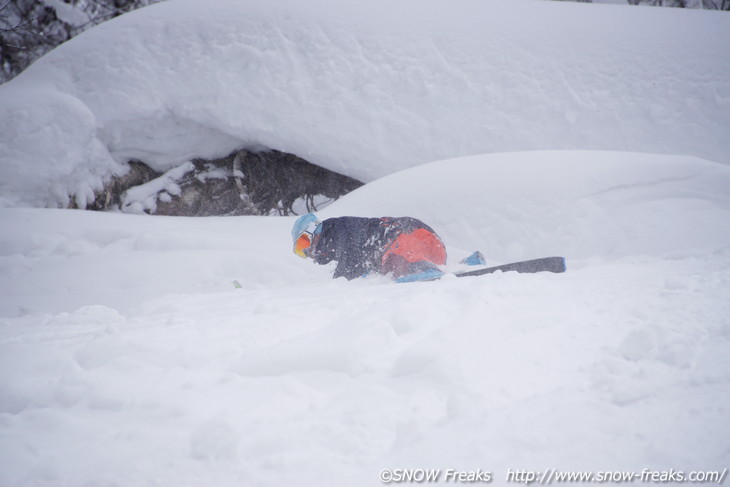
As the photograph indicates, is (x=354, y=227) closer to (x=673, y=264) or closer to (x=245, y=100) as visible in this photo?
(x=673, y=264)

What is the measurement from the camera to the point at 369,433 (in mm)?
869

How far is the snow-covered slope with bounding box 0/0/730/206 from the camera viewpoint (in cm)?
518

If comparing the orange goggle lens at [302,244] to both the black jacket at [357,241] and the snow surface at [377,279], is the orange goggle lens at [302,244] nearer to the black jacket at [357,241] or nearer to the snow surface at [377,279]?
the black jacket at [357,241]

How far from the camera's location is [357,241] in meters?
3.20

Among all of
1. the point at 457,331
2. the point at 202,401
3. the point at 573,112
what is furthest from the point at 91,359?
the point at 573,112

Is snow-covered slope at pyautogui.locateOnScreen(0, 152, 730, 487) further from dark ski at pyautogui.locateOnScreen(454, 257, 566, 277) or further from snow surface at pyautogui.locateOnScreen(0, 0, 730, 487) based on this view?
dark ski at pyautogui.locateOnScreen(454, 257, 566, 277)

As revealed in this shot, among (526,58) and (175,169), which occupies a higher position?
(526,58)

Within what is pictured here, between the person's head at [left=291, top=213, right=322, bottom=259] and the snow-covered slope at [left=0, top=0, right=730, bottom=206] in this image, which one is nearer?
the person's head at [left=291, top=213, right=322, bottom=259]

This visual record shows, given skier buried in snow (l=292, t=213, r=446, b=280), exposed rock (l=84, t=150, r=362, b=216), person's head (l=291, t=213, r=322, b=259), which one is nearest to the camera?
skier buried in snow (l=292, t=213, r=446, b=280)

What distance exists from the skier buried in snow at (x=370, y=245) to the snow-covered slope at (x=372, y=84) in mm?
2589

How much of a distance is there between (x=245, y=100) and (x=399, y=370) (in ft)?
17.8

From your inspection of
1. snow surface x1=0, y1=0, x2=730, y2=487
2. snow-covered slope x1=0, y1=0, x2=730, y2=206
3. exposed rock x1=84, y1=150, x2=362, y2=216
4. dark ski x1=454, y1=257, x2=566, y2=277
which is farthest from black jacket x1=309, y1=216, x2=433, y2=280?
exposed rock x1=84, y1=150, x2=362, y2=216

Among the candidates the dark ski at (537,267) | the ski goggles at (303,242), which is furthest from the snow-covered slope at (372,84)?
the dark ski at (537,267)

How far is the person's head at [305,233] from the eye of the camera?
10.7ft
